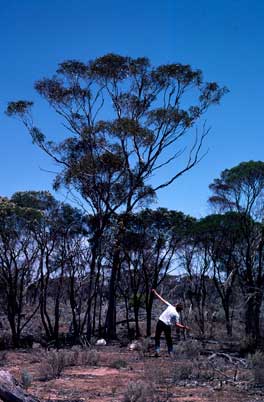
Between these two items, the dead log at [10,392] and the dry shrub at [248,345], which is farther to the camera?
the dry shrub at [248,345]

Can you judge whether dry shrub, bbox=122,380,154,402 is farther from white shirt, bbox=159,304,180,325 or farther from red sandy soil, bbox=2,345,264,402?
A: white shirt, bbox=159,304,180,325

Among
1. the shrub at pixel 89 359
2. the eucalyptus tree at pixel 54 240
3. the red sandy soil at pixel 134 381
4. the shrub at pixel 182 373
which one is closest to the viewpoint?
the red sandy soil at pixel 134 381

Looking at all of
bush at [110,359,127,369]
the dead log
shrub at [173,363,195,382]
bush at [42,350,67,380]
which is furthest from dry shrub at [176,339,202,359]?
the dead log

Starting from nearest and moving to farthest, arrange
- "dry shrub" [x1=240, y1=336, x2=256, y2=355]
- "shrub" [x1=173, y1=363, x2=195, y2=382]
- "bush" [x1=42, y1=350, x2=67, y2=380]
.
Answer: "shrub" [x1=173, y1=363, x2=195, y2=382]
"bush" [x1=42, y1=350, x2=67, y2=380]
"dry shrub" [x1=240, y1=336, x2=256, y2=355]

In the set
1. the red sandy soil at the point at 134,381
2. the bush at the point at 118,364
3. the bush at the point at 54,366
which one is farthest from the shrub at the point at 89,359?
the bush at the point at 54,366

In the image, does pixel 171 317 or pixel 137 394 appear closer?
pixel 137 394

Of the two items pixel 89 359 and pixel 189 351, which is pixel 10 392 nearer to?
pixel 89 359

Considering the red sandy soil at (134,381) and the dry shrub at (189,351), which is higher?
the dry shrub at (189,351)

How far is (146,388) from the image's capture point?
8.55 metres

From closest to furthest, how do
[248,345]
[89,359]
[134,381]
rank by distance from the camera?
[134,381] < [89,359] < [248,345]

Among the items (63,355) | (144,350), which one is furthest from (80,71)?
(63,355)

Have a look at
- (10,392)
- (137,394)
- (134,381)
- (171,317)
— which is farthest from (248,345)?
(10,392)

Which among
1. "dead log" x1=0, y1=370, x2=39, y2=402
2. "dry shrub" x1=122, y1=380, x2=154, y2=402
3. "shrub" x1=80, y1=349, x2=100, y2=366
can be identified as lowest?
"dry shrub" x1=122, y1=380, x2=154, y2=402

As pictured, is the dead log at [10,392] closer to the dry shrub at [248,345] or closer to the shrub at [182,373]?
the shrub at [182,373]
